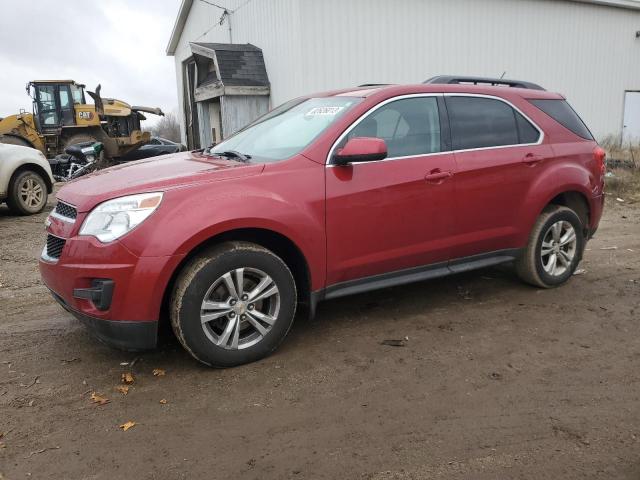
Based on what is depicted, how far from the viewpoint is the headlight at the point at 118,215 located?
3068 millimetres

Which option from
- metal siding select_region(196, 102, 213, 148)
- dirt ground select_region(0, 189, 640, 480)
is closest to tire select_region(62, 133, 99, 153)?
metal siding select_region(196, 102, 213, 148)

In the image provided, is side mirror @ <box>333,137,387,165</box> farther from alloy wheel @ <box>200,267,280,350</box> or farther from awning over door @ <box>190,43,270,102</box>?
awning over door @ <box>190,43,270,102</box>

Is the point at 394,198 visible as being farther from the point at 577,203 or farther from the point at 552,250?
the point at 577,203

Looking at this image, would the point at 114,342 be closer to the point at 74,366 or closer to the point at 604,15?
the point at 74,366

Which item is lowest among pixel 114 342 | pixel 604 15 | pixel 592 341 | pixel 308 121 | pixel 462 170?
pixel 592 341

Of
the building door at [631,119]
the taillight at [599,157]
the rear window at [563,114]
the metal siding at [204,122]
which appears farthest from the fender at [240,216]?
the building door at [631,119]

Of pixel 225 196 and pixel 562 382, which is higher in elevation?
pixel 225 196

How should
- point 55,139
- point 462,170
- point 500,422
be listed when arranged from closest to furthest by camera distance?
point 500,422, point 462,170, point 55,139

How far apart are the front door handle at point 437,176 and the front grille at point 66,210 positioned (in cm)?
238

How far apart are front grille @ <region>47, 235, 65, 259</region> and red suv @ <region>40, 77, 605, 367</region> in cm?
2

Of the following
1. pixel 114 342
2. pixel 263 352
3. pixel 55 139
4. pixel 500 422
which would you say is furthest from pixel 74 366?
pixel 55 139

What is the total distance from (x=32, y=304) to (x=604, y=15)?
1953 centimetres

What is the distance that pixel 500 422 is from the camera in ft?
9.21

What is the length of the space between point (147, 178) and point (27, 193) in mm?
7330
